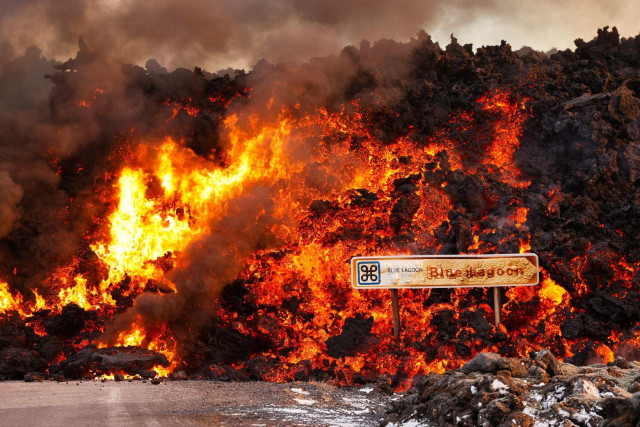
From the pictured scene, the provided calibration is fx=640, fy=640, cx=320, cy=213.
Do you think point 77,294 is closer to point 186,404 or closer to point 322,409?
point 186,404

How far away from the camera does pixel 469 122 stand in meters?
25.0

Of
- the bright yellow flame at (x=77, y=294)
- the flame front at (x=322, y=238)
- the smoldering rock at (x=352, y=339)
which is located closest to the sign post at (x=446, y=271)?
the flame front at (x=322, y=238)

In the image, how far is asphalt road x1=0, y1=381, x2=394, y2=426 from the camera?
11438 millimetres

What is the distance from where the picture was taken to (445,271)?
18.2 meters

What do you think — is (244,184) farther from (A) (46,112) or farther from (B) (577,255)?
(B) (577,255)

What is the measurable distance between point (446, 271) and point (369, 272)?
7.25ft

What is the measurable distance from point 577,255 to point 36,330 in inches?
691

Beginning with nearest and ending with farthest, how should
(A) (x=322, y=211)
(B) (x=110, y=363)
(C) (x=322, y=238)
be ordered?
(B) (x=110, y=363)
(C) (x=322, y=238)
(A) (x=322, y=211)

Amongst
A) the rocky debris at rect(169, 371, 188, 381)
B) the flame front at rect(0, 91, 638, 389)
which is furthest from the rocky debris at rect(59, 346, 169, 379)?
the flame front at rect(0, 91, 638, 389)

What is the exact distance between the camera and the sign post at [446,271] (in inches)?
708

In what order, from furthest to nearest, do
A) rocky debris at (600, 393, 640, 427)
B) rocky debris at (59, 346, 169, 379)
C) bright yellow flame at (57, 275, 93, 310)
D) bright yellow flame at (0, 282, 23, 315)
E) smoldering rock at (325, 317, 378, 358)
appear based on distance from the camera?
bright yellow flame at (57, 275, 93, 310)
bright yellow flame at (0, 282, 23, 315)
smoldering rock at (325, 317, 378, 358)
rocky debris at (59, 346, 169, 379)
rocky debris at (600, 393, 640, 427)

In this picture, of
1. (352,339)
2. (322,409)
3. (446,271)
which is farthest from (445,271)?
(322,409)

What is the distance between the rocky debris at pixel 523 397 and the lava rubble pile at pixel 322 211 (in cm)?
532

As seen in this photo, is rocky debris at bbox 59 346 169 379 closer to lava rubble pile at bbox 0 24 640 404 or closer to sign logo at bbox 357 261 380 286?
lava rubble pile at bbox 0 24 640 404
